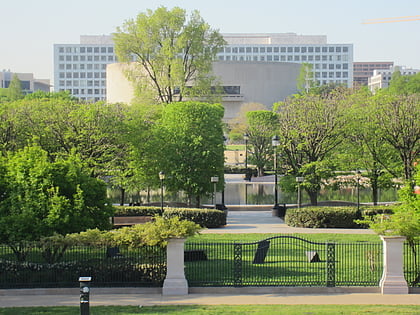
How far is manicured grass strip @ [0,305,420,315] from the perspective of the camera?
57.2 ft

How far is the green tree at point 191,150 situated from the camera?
1586 inches

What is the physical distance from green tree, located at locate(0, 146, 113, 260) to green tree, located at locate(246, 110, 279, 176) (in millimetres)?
51543

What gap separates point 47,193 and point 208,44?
47.5 meters

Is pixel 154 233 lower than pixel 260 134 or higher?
lower

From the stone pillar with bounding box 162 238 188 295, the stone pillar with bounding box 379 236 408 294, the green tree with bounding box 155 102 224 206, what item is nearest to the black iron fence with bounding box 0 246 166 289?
the stone pillar with bounding box 162 238 188 295

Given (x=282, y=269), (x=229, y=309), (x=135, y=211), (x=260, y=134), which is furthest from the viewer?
(x=260, y=134)

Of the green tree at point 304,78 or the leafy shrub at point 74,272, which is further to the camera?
the green tree at point 304,78

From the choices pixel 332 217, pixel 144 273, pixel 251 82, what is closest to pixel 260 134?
pixel 332 217

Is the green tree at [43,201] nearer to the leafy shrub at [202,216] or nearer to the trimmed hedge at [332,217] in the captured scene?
the leafy shrub at [202,216]

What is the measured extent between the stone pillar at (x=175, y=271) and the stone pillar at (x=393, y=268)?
5.85 meters

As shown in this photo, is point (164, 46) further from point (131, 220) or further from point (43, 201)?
point (43, 201)

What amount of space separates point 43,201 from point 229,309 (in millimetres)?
7916

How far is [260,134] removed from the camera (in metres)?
77.1

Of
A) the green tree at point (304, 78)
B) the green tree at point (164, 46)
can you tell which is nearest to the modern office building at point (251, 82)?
the green tree at point (304, 78)
